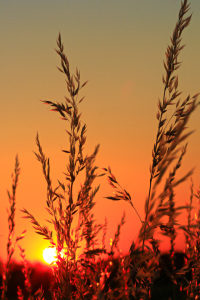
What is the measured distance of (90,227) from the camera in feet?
10.5

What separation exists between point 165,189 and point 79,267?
1225 millimetres

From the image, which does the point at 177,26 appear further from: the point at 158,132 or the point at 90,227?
the point at 90,227

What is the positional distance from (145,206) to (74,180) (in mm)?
1410

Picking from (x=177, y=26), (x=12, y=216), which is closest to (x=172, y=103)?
(x=177, y=26)

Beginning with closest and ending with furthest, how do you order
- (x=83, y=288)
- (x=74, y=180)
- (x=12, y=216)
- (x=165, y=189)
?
(x=165, y=189) < (x=83, y=288) < (x=74, y=180) < (x=12, y=216)

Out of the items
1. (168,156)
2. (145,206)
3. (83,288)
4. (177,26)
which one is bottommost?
(83,288)

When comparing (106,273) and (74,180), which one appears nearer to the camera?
(106,273)

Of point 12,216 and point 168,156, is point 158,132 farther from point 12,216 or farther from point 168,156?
point 12,216

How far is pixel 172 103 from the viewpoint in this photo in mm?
2775

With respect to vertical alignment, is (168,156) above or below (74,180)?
below

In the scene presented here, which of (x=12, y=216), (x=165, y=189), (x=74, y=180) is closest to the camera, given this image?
(x=165, y=189)

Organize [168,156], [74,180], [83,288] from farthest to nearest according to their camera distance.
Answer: [74,180] → [83,288] → [168,156]

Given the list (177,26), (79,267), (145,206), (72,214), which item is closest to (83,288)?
(79,267)

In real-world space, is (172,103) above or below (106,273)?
above
